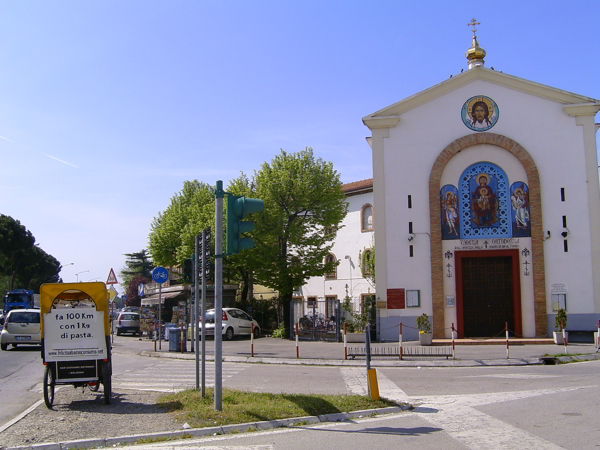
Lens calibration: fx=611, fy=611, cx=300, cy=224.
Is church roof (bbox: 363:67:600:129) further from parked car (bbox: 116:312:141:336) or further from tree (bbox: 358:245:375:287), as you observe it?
parked car (bbox: 116:312:141:336)

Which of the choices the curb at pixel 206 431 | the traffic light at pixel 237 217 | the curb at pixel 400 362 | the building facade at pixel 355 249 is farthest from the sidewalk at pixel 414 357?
the building facade at pixel 355 249

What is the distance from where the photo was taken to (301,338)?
30766mm

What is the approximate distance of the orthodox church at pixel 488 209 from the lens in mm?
26484

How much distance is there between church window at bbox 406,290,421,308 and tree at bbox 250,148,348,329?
6841mm

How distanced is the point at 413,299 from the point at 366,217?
14614 millimetres

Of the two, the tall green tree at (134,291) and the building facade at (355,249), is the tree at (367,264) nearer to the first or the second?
the building facade at (355,249)

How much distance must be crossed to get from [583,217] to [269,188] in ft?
50.0

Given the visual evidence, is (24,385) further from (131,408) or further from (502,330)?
(502,330)

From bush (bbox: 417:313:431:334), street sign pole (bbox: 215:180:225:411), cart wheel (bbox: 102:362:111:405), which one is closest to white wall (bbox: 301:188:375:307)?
bush (bbox: 417:313:431:334)

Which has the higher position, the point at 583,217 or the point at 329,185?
the point at 329,185

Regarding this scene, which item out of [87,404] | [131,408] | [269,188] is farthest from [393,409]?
[269,188]

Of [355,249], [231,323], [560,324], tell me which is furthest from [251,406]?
[355,249]

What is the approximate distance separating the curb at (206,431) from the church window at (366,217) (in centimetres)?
3081

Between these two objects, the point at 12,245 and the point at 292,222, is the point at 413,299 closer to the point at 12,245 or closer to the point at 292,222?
the point at 292,222
